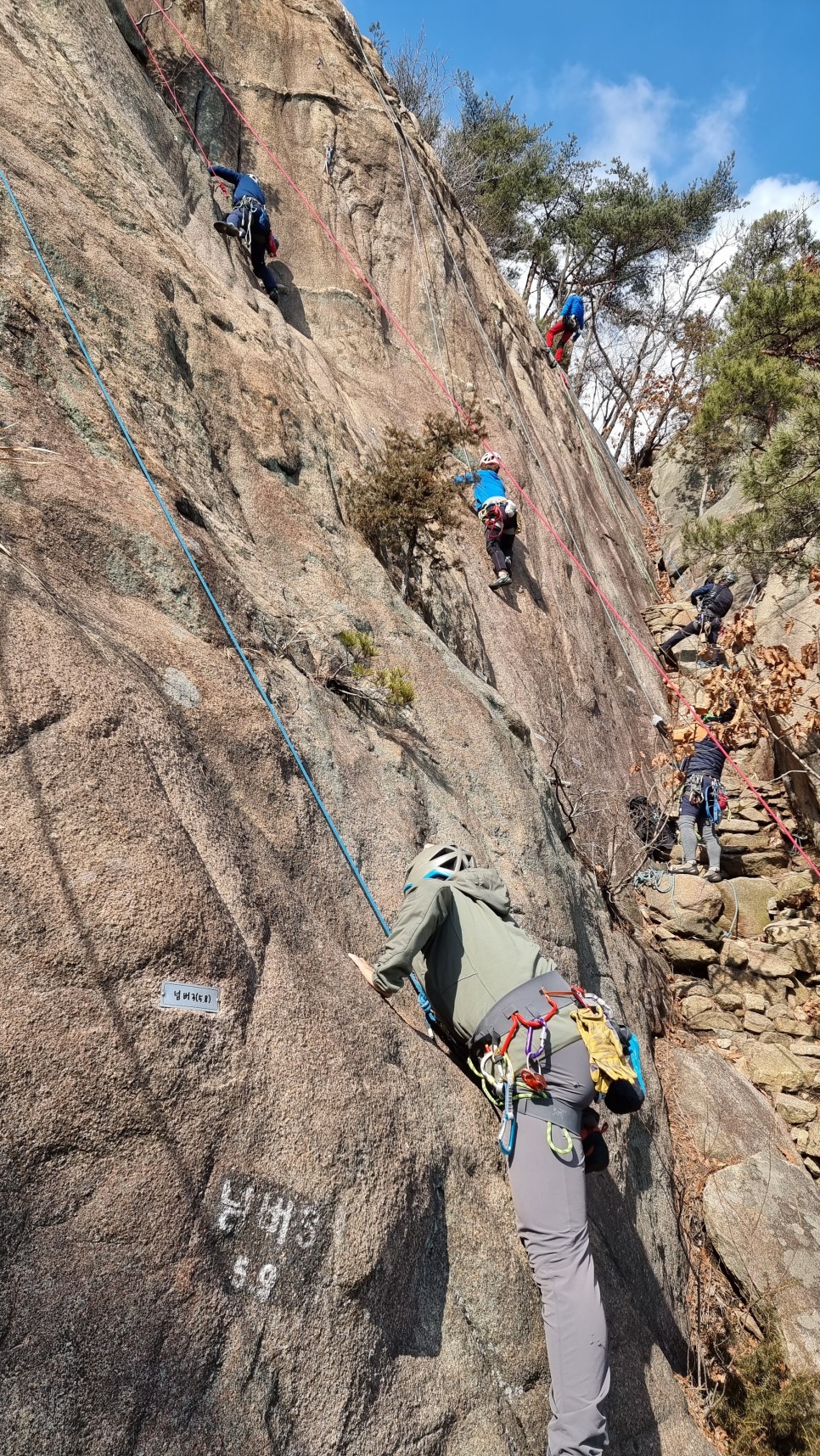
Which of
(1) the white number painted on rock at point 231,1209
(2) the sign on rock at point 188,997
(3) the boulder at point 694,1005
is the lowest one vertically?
(3) the boulder at point 694,1005

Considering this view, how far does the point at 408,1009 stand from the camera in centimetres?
417

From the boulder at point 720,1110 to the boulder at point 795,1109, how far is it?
0.17 m

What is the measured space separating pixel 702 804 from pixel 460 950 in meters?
7.88

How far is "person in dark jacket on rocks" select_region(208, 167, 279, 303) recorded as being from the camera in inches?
399

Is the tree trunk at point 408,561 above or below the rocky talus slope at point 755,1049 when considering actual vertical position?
above

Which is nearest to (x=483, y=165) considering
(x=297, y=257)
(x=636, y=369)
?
(x=636, y=369)

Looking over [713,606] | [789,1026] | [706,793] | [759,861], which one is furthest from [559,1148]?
[713,606]

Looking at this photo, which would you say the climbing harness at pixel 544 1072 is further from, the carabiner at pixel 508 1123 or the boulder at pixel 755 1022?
the boulder at pixel 755 1022

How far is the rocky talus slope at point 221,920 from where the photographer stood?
263 centimetres

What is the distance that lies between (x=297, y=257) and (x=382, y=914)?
1125 centimetres

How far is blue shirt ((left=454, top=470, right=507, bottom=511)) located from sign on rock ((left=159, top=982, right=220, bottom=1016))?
9359 millimetres

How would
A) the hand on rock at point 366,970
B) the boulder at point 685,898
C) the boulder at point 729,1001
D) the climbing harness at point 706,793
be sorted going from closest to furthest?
the hand on rock at point 366,970 → the boulder at point 729,1001 → the boulder at point 685,898 → the climbing harness at point 706,793

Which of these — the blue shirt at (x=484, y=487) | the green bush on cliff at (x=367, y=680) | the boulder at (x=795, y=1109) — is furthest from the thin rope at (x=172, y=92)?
the boulder at (x=795, y=1109)

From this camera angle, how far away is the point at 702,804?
11078mm
